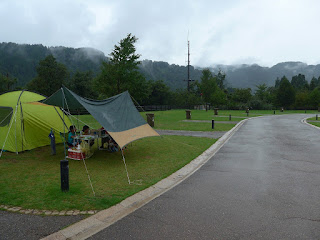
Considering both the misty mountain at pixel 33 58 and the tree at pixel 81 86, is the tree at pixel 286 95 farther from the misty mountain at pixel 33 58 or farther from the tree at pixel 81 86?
the misty mountain at pixel 33 58

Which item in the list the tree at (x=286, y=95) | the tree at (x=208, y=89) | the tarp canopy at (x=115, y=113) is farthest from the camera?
the tree at (x=286, y=95)

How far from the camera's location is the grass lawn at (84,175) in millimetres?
4688

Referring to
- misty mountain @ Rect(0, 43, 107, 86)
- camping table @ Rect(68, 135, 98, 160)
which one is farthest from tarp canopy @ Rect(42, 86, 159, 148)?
misty mountain @ Rect(0, 43, 107, 86)

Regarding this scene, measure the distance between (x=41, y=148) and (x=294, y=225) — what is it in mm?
10170

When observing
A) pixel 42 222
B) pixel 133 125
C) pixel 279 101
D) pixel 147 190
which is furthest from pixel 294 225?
pixel 279 101

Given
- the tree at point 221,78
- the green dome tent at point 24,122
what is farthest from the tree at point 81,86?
the tree at point 221,78

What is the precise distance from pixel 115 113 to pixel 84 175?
3043 millimetres

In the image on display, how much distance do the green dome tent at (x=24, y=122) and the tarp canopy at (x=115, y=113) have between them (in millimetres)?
1302

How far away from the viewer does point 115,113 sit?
8.85 metres

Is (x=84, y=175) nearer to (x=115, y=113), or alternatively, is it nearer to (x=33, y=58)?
(x=115, y=113)

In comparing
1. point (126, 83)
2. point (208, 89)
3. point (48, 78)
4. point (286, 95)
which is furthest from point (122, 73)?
point (286, 95)

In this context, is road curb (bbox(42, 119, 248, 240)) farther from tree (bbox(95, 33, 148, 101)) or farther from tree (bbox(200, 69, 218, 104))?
tree (bbox(200, 69, 218, 104))

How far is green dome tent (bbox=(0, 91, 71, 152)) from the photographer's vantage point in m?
9.40

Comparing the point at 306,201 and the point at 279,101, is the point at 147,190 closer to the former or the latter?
the point at 306,201
